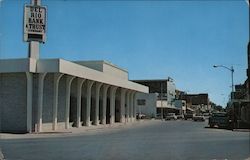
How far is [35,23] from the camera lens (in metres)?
38.9

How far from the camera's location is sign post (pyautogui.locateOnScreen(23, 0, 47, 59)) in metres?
38.6

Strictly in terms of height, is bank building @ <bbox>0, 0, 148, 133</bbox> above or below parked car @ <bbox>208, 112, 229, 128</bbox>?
above

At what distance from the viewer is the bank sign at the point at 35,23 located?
38562 mm

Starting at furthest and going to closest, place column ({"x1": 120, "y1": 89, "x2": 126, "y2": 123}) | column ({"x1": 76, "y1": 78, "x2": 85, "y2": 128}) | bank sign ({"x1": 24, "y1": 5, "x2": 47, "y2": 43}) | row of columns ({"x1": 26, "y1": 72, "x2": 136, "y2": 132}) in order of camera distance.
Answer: column ({"x1": 120, "y1": 89, "x2": 126, "y2": 123})
column ({"x1": 76, "y1": 78, "x2": 85, "y2": 128})
row of columns ({"x1": 26, "y1": 72, "x2": 136, "y2": 132})
bank sign ({"x1": 24, "y1": 5, "x2": 47, "y2": 43})

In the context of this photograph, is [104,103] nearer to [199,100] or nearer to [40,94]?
[40,94]

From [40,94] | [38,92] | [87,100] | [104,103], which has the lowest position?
[104,103]

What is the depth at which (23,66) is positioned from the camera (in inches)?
1501

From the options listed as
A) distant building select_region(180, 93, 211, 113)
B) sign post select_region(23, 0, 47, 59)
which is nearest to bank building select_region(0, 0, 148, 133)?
sign post select_region(23, 0, 47, 59)

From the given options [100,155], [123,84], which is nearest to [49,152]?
[100,155]

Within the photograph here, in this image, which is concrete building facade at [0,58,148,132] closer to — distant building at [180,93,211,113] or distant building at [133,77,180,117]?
distant building at [133,77,180,117]

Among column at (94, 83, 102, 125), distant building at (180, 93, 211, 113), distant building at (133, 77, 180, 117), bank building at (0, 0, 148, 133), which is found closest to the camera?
bank building at (0, 0, 148, 133)

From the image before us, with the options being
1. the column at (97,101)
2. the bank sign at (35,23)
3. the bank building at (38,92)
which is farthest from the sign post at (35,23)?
the column at (97,101)

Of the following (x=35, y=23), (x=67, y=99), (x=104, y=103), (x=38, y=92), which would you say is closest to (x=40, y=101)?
(x=38, y=92)

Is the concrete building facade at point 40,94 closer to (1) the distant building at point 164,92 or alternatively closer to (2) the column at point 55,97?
(2) the column at point 55,97
